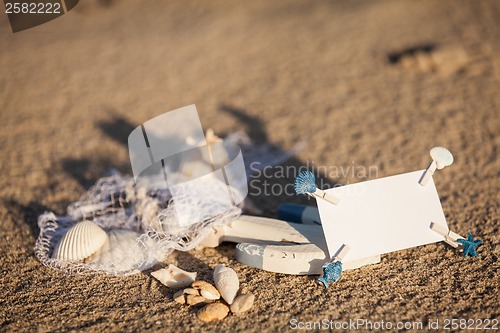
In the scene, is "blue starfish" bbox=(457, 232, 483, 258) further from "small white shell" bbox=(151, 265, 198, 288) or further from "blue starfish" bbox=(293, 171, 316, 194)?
"small white shell" bbox=(151, 265, 198, 288)

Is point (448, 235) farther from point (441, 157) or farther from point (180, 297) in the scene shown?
point (180, 297)

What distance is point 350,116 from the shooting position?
3.88 m

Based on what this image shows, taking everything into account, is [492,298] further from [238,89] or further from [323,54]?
[323,54]

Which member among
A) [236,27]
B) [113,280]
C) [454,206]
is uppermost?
[236,27]

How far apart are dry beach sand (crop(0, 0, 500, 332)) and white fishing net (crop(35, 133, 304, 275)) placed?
0.10m

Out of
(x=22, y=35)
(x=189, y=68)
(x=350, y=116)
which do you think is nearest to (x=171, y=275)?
(x=350, y=116)

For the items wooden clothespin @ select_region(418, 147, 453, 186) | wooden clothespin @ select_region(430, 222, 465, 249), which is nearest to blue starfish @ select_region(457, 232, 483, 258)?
wooden clothespin @ select_region(430, 222, 465, 249)

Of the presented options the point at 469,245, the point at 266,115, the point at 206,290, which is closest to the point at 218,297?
the point at 206,290

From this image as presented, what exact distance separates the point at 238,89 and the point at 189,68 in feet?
2.17

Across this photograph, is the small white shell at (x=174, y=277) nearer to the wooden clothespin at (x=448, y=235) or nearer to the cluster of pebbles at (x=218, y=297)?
the cluster of pebbles at (x=218, y=297)

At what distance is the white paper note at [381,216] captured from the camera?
2.25m

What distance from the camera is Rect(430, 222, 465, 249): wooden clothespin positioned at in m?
2.28

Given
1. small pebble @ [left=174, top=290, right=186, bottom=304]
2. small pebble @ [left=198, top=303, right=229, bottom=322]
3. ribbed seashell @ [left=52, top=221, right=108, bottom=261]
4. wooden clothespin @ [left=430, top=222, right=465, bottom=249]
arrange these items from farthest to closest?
ribbed seashell @ [left=52, top=221, right=108, bottom=261] < wooden clothespin @ [left=430, top=222, right=465, bottom=249] < small pebble @ [left=174, top=290, right=186, bottom=304] < small pebble @ [left=198, top=303, right=229, bottom=322]

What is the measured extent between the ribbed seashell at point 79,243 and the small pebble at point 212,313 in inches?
28.2
